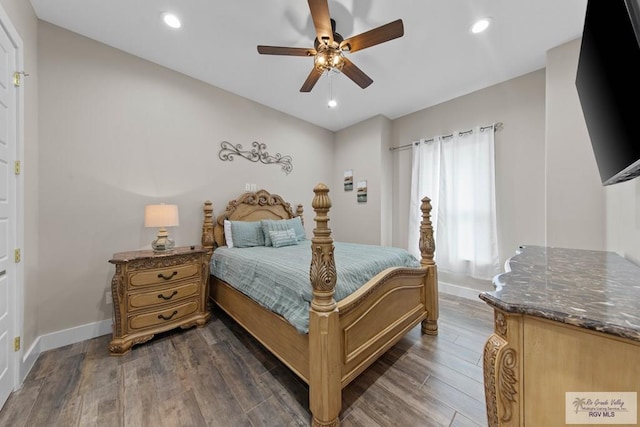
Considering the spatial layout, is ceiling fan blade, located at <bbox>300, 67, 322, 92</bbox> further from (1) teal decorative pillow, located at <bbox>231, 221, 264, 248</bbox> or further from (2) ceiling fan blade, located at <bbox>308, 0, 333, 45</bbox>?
(1) teal decorative pillow, located at <bbox>231, 221, 264, 248</bbox>

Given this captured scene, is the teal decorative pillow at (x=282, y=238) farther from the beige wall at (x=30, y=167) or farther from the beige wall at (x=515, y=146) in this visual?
the beige wall at (x=515, y=146)

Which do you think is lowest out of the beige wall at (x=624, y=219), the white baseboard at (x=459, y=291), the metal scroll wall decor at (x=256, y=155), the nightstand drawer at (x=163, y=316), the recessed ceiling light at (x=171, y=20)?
the white baseboard at (x=459, y=291)

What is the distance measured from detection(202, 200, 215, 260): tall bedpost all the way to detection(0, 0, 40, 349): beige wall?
4.44 ft

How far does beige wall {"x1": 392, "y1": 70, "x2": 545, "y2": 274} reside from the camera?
270 cm

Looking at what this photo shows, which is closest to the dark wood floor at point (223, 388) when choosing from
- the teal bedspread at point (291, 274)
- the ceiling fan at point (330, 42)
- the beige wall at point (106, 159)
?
the teal bedspread at point (291, 274)

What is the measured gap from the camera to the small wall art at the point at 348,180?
434 centimetres

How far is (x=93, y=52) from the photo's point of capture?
7.52 feet

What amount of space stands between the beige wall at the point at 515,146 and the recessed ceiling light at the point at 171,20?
351 cm

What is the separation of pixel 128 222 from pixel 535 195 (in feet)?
15.3

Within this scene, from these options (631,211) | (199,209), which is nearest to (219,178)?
(199,209)

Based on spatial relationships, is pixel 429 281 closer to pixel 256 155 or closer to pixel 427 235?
pixel 427 235

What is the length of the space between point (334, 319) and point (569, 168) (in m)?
2.74

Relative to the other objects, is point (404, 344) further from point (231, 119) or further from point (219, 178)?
point (231, 119)

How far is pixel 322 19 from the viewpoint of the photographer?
162 centimetres
